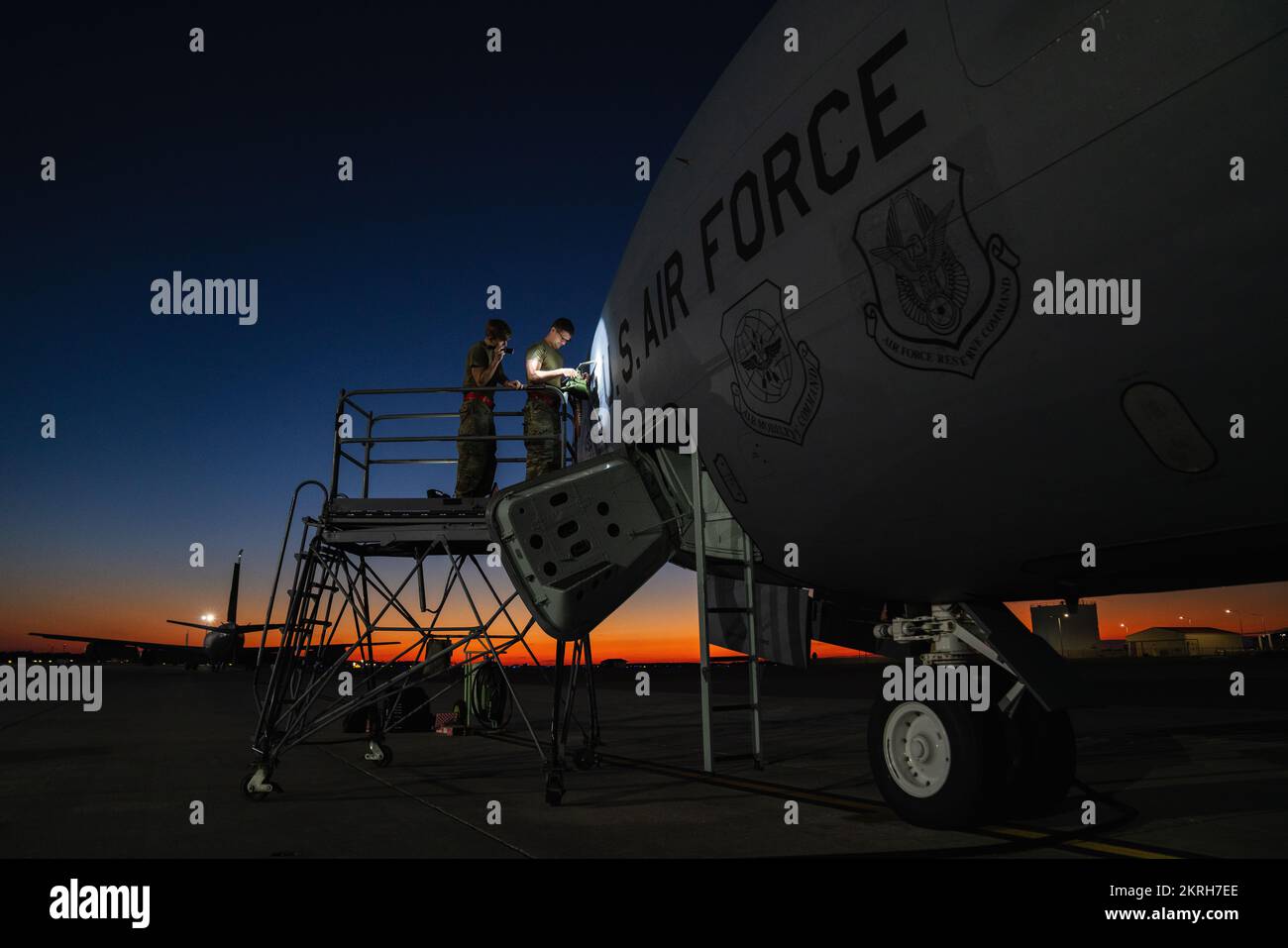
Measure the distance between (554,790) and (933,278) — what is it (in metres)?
5.14

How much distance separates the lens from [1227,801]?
273 inches

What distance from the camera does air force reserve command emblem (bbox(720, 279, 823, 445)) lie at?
479 centimetres

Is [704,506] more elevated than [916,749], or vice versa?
[704,506]

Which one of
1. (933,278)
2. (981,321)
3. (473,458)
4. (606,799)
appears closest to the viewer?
(981,321)

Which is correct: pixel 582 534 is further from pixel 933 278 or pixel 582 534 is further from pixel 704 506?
pixel 933 278

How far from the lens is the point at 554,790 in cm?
704

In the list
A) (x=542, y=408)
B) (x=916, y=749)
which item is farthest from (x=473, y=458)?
(x=916, y=749)

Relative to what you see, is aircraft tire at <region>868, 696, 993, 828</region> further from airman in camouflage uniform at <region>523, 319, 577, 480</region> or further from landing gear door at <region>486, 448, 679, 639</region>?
airman in camouflage uniform at <region>523, 319, 577, 480</region>

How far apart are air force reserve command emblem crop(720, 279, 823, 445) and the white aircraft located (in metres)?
0.02

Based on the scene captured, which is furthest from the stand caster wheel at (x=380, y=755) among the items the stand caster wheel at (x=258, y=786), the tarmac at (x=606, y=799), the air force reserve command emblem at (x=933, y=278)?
the air force reserve command emblem at (x=933, y=278)

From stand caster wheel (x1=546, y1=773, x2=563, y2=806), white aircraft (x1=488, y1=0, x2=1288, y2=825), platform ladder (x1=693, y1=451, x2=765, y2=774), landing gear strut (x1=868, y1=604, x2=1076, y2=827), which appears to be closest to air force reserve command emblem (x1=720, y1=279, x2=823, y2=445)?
white aircraft (x1=488, y1=0, x2=1288, y2=825)

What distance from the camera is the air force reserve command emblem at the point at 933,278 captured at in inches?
143
